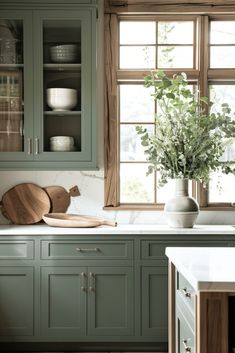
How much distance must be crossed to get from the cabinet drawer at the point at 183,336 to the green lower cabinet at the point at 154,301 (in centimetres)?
156

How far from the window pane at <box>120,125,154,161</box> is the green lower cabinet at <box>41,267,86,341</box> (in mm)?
1117

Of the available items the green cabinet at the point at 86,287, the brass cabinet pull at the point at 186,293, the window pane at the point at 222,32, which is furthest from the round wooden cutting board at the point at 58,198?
the brass cabinet pull at the point at 186,293

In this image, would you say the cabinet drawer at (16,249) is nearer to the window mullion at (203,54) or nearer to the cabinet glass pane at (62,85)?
the cabinet glass pane at (62,85)

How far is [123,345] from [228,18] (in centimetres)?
272

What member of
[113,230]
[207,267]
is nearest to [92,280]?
[113,230]

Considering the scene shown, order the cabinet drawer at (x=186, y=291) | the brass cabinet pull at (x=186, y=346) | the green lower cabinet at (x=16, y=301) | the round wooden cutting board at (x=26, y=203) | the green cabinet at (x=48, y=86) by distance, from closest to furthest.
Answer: the cabinet drawer at (x=186, y=291)
the brass cabinet pull at (x=186, y=346)
the green lower cabinet at (x=16, y=301)
the green cabinet at (x=48, y=86)
the round wooden cutting board at (x=26, y=203)

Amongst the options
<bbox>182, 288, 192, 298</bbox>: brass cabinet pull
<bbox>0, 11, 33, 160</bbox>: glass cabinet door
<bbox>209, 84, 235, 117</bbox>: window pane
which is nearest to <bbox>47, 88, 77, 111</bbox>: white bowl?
<bbox>0, 11, 33, 160</bbox>: glass cabinet door

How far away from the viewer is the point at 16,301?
4.34m

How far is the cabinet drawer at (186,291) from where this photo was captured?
229 cm

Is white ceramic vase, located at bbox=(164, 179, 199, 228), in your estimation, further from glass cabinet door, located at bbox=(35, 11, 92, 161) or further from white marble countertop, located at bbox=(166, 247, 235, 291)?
white marble countertop, located at bbox=(166, 247, 235, 291)

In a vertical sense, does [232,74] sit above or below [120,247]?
above

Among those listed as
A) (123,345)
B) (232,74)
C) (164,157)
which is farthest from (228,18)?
(123,345)

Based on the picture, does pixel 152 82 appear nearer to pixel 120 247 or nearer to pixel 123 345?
pixel 120 247

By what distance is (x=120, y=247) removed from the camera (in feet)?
14.3
